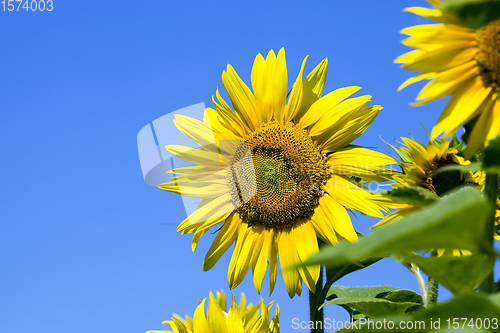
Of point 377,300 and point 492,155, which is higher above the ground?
point 492,155

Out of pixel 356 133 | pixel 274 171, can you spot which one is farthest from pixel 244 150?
pixel 356 133

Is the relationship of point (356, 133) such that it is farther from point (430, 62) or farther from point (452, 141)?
point (430, 62)

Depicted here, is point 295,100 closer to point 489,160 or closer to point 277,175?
point 277,175

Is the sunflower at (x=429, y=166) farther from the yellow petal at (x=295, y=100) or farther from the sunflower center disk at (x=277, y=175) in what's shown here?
the yellow petal at (x=295, y=100)

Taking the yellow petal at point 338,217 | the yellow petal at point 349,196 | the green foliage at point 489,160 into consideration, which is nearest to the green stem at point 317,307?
the yellow petal at point 338,217

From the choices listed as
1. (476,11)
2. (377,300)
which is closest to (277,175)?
(377,300)

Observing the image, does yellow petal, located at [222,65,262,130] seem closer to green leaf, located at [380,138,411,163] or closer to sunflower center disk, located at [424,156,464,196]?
green leaf, located at [380,138,411,163]
